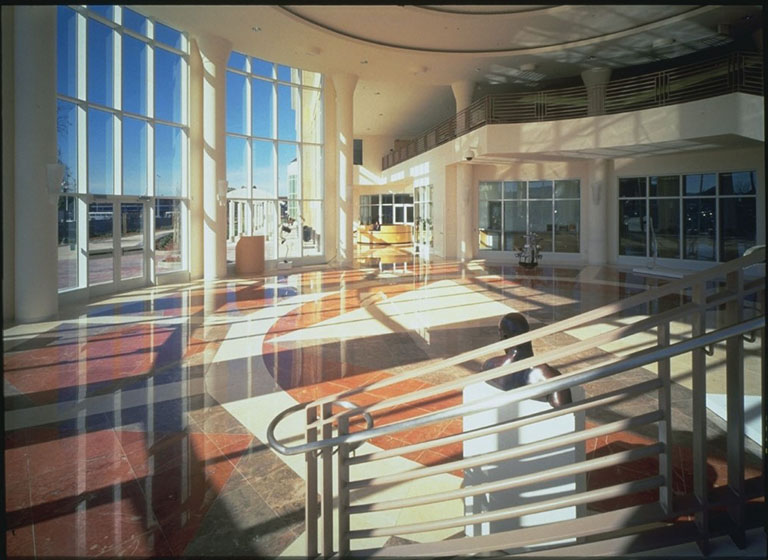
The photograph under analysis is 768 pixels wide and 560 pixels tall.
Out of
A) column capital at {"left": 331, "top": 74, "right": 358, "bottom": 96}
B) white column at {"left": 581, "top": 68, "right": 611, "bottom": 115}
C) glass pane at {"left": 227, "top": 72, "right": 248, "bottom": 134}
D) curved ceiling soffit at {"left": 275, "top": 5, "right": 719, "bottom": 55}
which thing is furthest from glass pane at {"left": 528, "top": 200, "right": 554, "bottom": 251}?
glass pane at {"left": 227, "top": 72, "right": 248, "bottom": 134}

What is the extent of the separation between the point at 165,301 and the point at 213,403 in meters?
7.57

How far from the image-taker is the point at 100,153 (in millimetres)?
13352

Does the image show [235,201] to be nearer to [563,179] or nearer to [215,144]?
[215,144]

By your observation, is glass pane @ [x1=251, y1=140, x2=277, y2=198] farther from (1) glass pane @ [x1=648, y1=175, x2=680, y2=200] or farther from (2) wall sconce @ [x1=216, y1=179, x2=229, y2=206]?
(1) glass pane @ [x1=648, y1=175, x2=680, y2=200]

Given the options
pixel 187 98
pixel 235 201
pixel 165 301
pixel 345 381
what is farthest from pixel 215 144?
pixel 345 381

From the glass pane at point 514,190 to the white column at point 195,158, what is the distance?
475 inches

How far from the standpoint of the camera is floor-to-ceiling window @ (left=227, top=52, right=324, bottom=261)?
18.9 metres

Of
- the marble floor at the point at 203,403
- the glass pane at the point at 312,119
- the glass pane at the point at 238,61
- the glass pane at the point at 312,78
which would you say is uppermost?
the glass pane at the point at 312,78

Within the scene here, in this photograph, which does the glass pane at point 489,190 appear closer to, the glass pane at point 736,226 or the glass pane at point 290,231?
the glass pane at point 290,231

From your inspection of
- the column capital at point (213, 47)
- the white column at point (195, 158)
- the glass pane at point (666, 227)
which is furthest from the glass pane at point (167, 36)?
the glass pane at point (666, 227)

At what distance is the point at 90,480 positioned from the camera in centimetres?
394

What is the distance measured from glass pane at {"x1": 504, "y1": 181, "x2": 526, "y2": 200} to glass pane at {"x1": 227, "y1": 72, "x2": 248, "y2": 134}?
1054 centimetres

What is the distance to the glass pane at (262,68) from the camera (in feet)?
63.4

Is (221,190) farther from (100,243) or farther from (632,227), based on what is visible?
(632,227)
